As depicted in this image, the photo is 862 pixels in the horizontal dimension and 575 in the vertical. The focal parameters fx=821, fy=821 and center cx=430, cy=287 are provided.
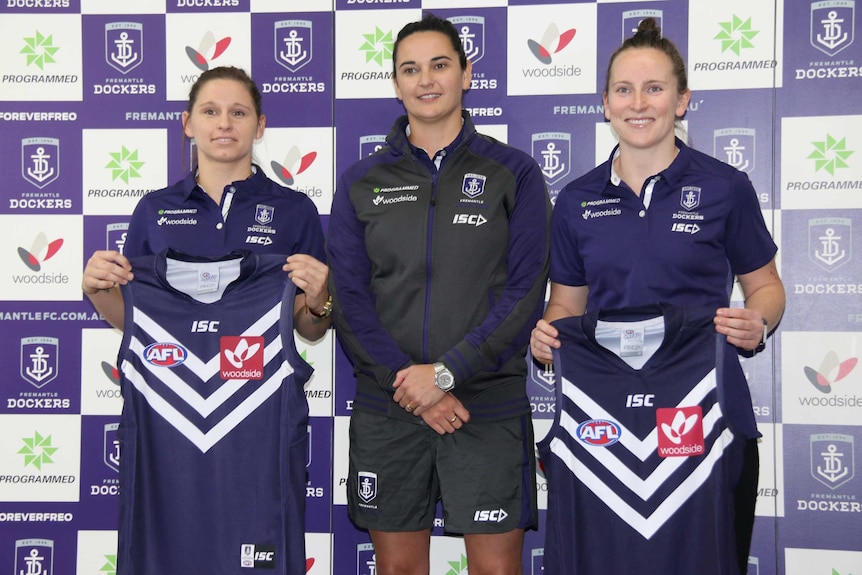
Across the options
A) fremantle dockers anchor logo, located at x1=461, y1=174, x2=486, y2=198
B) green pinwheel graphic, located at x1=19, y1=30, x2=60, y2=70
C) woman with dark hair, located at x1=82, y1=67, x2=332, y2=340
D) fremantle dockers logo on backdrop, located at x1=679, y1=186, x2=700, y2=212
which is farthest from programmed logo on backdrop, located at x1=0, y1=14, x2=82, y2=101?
fremantle dockers logo on backdrop, located at x1=679, y1=186, x2=700, y2=212

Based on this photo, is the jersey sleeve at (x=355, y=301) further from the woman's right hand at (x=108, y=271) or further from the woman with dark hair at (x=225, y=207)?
the woman's right hand at (x=108, y=271)

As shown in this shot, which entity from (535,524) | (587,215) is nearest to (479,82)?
(587,215)

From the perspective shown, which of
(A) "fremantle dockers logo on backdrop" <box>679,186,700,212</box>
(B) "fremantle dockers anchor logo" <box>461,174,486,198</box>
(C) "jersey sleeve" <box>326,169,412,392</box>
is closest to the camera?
(A) "fremantle dockers logo on backdrop" <box>679,186,700,212</box>

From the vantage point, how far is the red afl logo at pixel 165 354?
2568 millimetres

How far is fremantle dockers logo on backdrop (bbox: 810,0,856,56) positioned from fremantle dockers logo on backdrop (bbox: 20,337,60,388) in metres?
3.34

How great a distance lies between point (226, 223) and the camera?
2840 millimetres

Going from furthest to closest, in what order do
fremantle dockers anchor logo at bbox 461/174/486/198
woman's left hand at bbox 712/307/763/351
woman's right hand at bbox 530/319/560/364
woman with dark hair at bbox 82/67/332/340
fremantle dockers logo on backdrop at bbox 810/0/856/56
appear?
fremantle dockers logo on backdrop at bbox 810/0/856/56 < woman with dark hair at bbox 82/67/332/340 < fremantle dockers anchor logo at bbox 461/174/486/198 < woman's right hand at bbox 530/319/560/364 < woman's left hand at bbox 712/307/763/351

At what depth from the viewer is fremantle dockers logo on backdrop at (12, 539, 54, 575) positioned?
11.5ft

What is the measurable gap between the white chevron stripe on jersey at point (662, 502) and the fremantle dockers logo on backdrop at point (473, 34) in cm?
181

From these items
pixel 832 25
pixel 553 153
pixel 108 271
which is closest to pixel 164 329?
pixel 108 271

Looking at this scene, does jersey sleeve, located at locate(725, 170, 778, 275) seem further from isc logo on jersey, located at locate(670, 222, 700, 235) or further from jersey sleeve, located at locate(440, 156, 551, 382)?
jersey sleeve, located at locate(440, 156, 551, 382)

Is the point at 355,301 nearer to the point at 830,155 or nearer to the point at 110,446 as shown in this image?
the point at 110,446

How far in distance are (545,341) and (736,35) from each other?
171 cm

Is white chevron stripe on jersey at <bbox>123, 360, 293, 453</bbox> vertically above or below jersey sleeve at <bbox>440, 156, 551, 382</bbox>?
below
